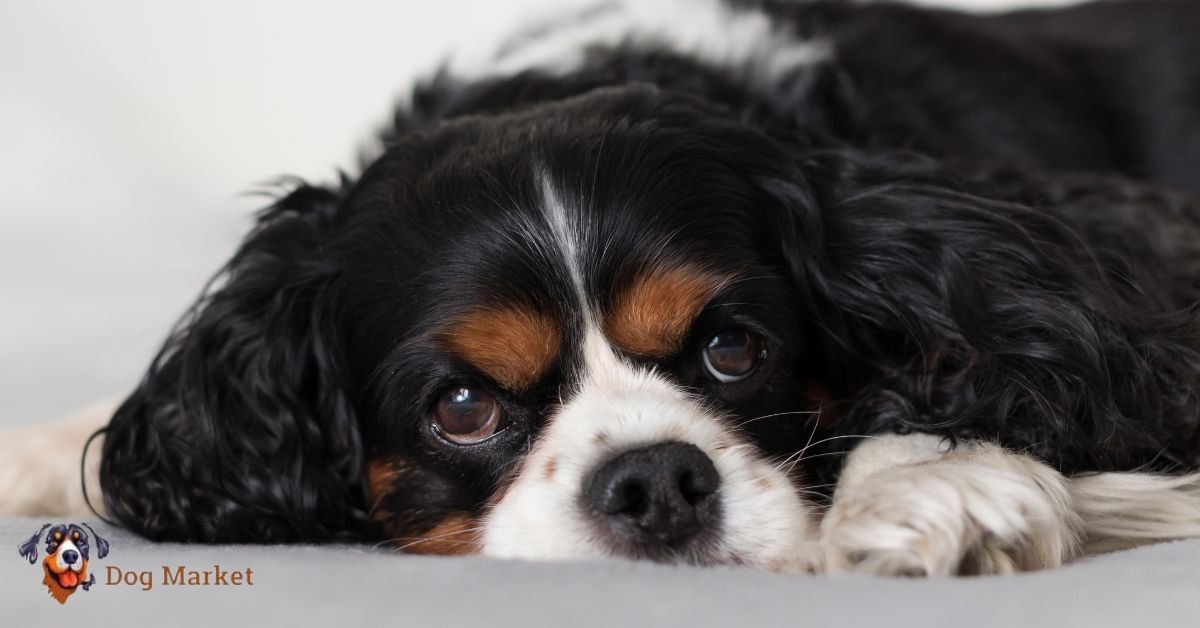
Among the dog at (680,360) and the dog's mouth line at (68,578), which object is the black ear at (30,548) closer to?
the dog's mouth line at (68,578)

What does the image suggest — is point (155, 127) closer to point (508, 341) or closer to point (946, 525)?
point (508, 341)

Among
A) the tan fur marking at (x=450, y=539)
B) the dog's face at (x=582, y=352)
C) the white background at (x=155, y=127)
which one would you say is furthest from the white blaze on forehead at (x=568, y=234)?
the white background at (x=155, y=127)

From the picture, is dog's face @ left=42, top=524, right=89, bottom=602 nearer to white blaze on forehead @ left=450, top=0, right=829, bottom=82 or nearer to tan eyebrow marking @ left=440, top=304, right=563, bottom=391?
tan eyebrow marking @ left=440, top=304, right=563, bottom=391

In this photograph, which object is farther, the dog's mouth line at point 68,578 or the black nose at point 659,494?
the black nose at point 659,494

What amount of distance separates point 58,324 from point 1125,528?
2.75 metres

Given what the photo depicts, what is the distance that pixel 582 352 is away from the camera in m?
1.91

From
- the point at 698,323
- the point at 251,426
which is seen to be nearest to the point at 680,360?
the point at 698,323

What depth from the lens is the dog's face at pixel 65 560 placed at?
1.62 metres

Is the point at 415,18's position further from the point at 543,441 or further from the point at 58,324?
the point at 543,441

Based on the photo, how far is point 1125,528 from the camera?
186 cm

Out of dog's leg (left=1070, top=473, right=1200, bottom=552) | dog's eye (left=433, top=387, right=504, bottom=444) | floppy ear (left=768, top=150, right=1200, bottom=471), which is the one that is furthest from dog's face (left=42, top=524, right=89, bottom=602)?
dog's leg (left=1070, top=473, right=1200, bottom=552)

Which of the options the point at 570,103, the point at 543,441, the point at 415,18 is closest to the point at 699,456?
the point at 543,441

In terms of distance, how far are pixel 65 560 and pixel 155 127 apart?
2.92 m

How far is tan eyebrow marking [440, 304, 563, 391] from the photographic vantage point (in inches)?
74.2
